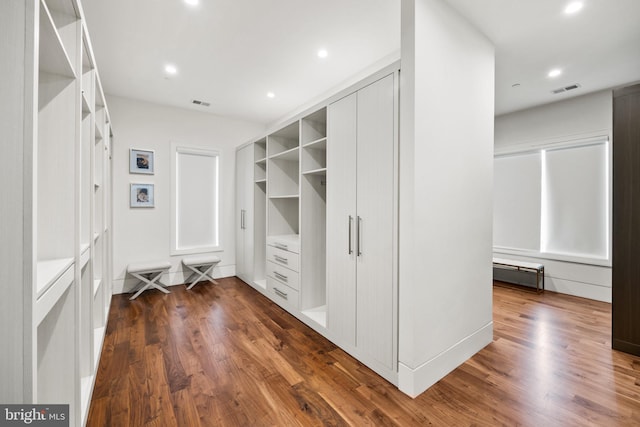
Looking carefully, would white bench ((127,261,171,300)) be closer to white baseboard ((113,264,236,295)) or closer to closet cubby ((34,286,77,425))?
white baseboard ((113,264,236,295))

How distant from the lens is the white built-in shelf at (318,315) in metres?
2.86

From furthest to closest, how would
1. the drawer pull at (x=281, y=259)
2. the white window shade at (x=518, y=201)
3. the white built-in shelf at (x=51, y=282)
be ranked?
the white window shade at (x=518, y=201) → the drawer pull at (x=281, y=259) → the white built-in shelf at (x=51, y=282)

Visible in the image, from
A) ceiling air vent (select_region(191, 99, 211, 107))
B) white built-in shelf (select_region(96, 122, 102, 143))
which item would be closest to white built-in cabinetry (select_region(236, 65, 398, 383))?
ceiling air vent (select_region(191, 99, 211, 107))

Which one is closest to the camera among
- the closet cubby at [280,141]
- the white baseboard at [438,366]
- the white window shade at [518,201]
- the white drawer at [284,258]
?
the white baseboard at [438,366]

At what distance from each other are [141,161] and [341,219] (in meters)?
3.54

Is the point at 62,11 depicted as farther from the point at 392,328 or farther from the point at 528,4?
the point at 528,4

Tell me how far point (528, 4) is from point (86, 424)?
165 inches

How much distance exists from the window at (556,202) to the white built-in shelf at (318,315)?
3.63m

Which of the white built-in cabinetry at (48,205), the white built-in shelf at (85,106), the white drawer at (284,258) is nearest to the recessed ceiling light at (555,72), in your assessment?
the white drawer at (284,258)

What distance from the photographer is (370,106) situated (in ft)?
7.32

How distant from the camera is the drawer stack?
3.26 m

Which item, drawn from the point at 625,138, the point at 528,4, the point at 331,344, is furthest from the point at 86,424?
the point at 625,138

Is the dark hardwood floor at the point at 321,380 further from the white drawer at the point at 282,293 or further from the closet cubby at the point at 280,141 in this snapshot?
the closet cubby at the point at 280,141
